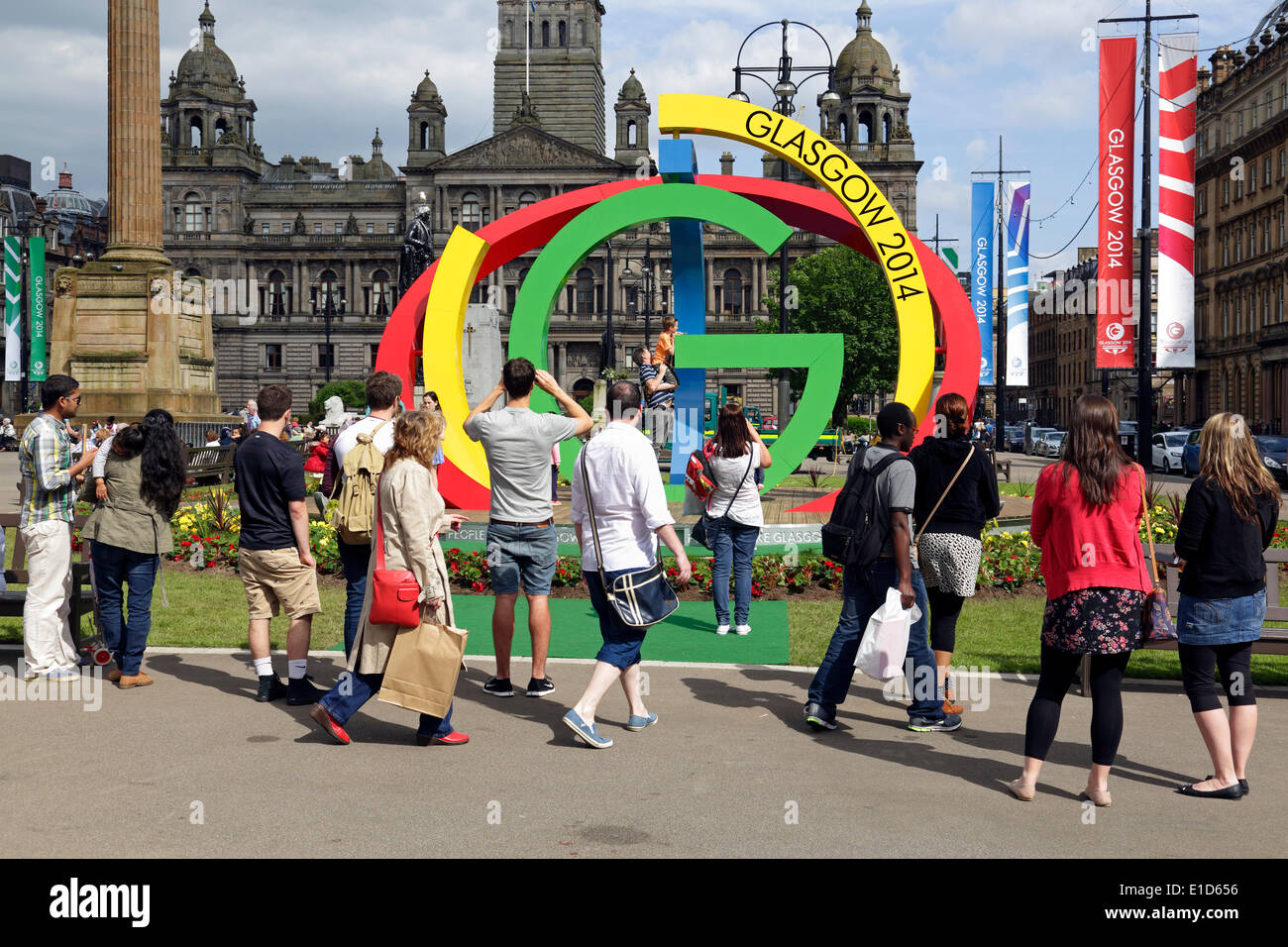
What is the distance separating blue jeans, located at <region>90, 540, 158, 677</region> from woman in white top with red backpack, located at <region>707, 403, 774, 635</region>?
13.3 ft

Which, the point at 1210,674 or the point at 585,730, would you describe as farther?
the point at 585,730

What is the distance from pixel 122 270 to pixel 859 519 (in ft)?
68.3

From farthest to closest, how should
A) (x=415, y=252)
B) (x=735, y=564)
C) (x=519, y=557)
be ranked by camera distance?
(x=415, y=252)
(x=735, y=564)
(x=519, y=557)

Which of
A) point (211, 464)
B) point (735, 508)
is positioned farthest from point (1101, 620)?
point (211, 464)

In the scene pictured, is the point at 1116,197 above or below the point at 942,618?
above

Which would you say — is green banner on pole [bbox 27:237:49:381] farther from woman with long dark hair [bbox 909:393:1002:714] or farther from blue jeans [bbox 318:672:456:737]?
woman with long dark hair [bbox 909:393:1002:714]

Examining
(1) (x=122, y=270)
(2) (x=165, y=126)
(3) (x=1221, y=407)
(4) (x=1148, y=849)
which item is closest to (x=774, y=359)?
(4) (x=1148, y=849)

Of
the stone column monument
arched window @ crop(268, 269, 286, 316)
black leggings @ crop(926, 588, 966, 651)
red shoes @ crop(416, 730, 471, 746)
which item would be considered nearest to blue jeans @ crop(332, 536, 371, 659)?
red shoes @ crop(416, 730, 471, 746)

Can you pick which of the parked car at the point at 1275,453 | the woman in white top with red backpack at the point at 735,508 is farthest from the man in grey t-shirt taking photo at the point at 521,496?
the parked car at the point at 1275,453

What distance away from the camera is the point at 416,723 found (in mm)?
7051

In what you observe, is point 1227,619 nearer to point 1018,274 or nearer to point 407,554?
point 407,554

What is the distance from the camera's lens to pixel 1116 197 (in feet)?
73.3

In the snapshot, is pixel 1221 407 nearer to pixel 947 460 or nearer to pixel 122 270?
pixel 122 270

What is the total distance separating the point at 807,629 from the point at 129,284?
18270 mm
